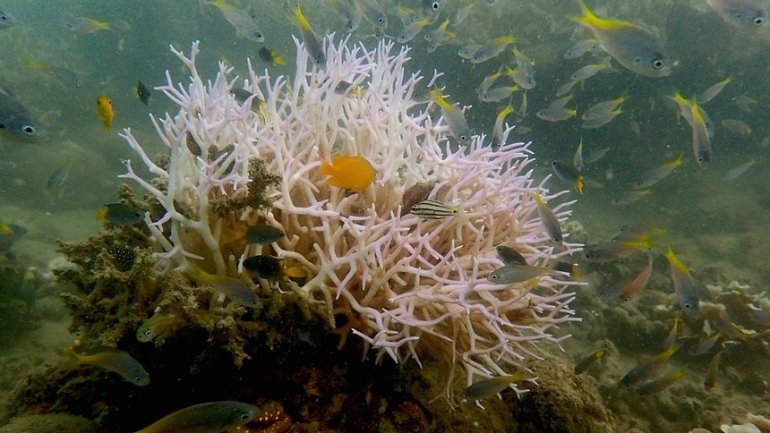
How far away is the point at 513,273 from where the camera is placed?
229cm

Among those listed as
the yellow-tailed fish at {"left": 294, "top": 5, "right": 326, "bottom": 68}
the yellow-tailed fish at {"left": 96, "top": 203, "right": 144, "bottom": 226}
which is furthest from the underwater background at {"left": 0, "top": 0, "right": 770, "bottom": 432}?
the yellow-tailed fish at {"left": 294, "top": 5, "right": 326, "bottom": 68}

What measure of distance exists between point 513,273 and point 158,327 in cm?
183

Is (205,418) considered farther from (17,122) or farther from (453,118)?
(17,122)

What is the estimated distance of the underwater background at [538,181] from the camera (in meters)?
2.41

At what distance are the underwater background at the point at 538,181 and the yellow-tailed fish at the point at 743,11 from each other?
0.10ft

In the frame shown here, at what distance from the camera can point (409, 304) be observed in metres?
2.32

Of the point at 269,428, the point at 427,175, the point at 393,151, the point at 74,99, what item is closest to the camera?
the point at 269,428

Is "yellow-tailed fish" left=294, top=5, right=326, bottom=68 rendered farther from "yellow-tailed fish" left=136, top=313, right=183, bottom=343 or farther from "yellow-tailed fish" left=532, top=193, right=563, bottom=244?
"yellow-tailed fish" left=136, top=313, right=183, bottom=343

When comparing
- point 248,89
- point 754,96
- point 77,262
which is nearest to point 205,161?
point 77,262

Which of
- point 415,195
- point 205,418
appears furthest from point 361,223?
point 205,418

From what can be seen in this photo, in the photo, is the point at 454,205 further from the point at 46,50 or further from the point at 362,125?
the point at 46,50

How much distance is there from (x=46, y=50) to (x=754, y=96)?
99.2ft

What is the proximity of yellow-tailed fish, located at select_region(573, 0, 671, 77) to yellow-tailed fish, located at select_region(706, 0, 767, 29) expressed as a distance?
3.70 metres

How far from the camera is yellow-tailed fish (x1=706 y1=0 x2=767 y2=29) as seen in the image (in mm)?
6371
